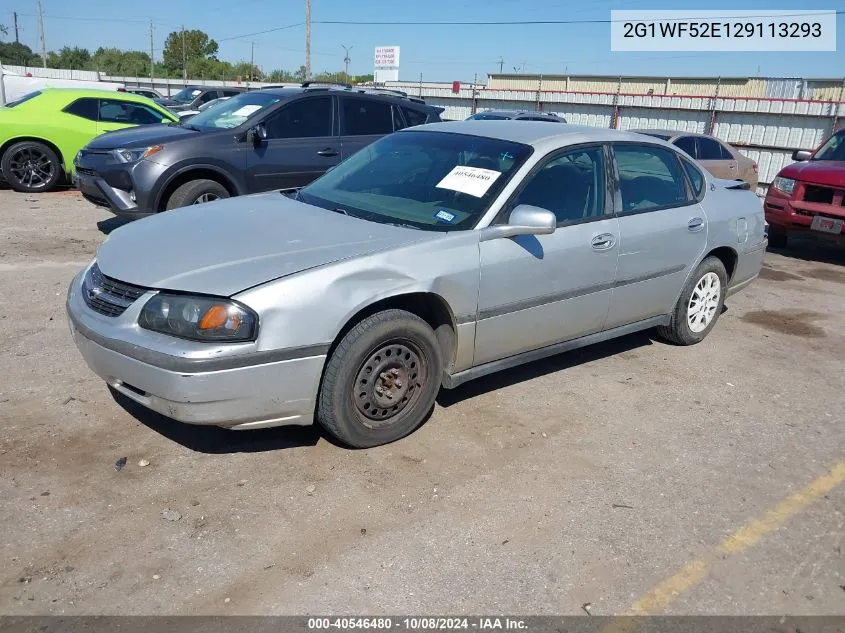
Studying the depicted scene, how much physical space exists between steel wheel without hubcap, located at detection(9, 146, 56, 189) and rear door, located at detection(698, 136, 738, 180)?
A: 10.0 meters

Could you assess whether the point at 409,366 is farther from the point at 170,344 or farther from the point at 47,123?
the point at 47,123

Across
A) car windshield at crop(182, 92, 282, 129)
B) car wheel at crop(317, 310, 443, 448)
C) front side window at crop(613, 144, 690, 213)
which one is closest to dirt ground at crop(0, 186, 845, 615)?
car wheel at crop(317, 310, 443, 448)

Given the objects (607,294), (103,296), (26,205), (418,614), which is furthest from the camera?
(26,205)

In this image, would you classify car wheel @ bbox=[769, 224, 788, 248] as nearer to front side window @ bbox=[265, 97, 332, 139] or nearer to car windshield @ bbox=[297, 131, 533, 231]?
front side window @ bbox=[265, 97, 332, 139]

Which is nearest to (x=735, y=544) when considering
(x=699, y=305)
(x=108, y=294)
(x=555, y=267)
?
(x=555, y=267)

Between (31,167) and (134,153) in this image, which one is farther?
(31,167)

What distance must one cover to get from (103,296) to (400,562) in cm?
193

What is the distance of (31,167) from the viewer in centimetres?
1083

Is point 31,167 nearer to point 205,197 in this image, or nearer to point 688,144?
point 205,197

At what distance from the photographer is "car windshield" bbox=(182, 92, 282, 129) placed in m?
8.24

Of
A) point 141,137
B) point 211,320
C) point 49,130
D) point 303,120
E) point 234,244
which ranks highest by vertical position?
point 303,120

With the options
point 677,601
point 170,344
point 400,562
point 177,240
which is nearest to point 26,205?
point 177,240

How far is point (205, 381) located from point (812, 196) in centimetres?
880

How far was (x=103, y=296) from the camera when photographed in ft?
11.8
